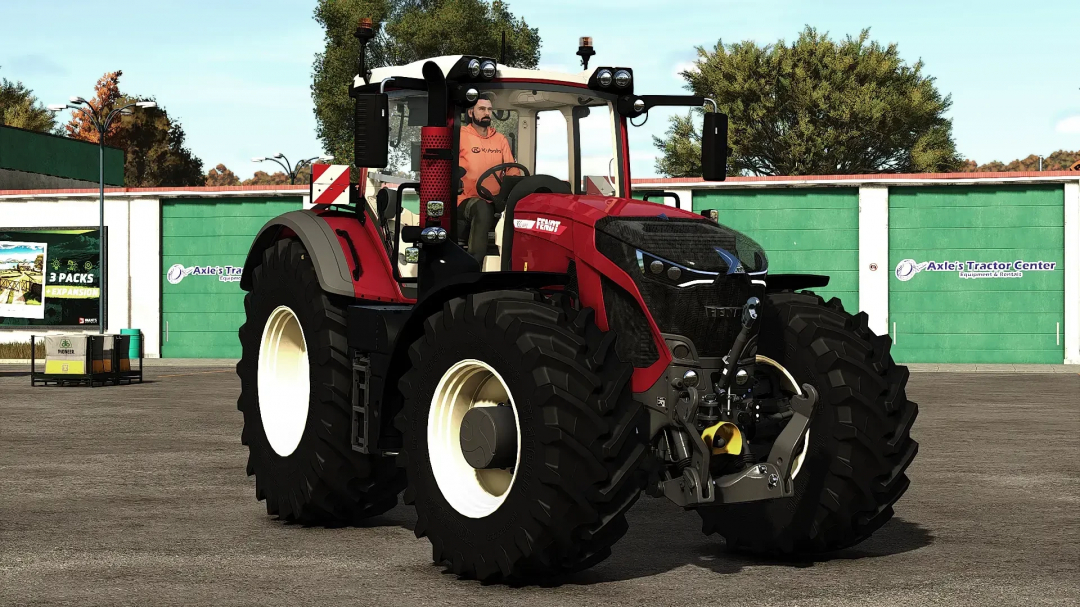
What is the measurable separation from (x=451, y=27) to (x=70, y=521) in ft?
176

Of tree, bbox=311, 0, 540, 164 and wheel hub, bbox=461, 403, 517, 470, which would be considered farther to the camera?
tree, bbox=311, 0, 540, 164

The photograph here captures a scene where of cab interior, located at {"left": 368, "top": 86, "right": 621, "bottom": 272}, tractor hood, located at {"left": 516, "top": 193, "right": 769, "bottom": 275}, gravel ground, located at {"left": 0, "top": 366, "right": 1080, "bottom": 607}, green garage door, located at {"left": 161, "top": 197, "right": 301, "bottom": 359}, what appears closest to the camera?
gravel ground, located at {"left": 0, "top": 366, "right": 1080, "bottom": 607}

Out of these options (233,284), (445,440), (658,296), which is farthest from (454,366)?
(233,284)

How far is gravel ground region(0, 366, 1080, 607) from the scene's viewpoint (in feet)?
22.6

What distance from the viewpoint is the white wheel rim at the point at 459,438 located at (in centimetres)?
734

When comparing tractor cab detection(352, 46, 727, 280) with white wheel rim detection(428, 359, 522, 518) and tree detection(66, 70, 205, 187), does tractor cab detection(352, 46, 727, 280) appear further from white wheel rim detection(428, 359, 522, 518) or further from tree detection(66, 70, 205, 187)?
tree detection(66, 70, 205, 187)

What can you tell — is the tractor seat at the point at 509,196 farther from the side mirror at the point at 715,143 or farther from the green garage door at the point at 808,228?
the green garage door at the point at 808,228

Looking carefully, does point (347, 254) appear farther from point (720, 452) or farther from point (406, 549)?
point (720, 452)

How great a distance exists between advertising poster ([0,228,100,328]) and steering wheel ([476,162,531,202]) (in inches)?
1278

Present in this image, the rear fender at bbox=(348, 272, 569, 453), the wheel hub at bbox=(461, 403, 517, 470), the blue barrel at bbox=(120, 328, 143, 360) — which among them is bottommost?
the blue barrel at bbox=(120, 328, 143, 360)

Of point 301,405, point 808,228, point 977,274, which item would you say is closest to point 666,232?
point 301,405

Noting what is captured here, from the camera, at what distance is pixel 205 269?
38.0 metres

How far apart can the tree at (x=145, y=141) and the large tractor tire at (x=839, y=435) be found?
72207 millimetres

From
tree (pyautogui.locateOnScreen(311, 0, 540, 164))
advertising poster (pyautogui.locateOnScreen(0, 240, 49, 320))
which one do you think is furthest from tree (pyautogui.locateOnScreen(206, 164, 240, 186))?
advertising poster (pyautogui.locateOnScreen(0, 240, 49, 320))
